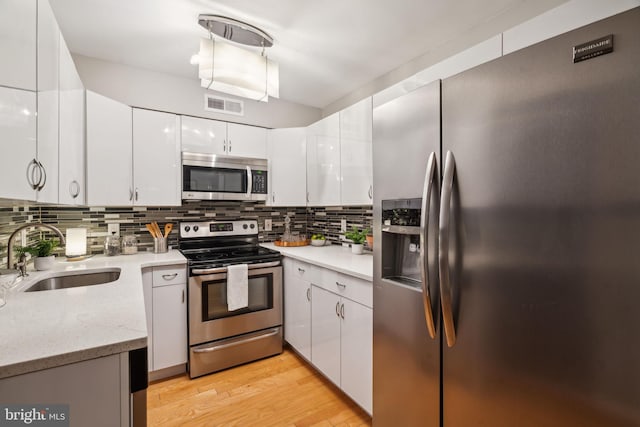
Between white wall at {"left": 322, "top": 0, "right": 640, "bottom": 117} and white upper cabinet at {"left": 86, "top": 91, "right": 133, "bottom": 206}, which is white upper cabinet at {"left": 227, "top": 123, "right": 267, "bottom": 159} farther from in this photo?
white wall at {"left": 322, "top": 0, "right": 640, "bottom": 117}

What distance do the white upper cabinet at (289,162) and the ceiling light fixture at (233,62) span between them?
102cm

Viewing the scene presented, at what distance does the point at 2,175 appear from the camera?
0.91m

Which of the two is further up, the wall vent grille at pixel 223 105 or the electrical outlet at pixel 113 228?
the wall vent grille at pixel 223 105

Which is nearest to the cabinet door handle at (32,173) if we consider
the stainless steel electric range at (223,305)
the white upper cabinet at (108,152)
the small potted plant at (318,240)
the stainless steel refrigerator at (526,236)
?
the white upper cabinet at (108,152)

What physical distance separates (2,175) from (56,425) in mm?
745

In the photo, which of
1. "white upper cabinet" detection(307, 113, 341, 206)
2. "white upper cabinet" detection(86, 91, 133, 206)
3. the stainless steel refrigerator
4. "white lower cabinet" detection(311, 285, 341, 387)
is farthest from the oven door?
the stainless steel refrigerator

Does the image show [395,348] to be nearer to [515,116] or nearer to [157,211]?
[515,116]

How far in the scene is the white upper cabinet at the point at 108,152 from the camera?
2.14 meters

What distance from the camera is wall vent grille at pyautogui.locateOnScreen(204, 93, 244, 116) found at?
2912mm

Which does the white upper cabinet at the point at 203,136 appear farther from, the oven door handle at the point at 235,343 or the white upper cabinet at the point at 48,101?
the oven door handle at the point at 235,343

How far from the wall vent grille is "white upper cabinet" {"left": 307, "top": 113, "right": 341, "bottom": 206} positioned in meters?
0.76

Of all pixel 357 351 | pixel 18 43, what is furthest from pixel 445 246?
pixel 18 43

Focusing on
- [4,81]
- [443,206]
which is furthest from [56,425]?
[443,206]

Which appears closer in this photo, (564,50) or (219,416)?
(564,50)
